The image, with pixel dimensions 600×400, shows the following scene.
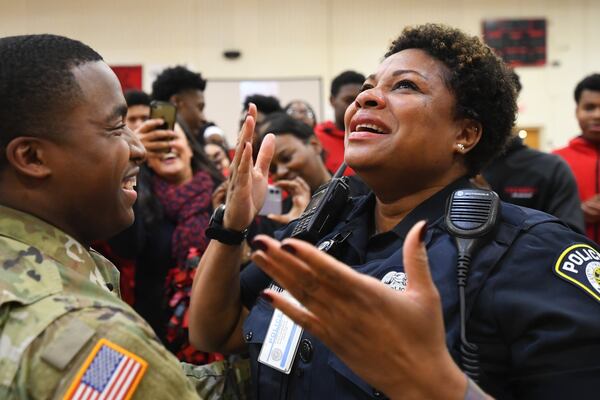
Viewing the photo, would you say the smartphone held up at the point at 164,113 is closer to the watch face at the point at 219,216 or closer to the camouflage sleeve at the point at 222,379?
the watch face at the point at 219,216

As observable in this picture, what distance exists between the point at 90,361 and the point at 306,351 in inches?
22.2

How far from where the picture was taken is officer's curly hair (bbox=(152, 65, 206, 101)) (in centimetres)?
341

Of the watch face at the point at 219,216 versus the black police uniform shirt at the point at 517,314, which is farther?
the watch face at the point at 219,216

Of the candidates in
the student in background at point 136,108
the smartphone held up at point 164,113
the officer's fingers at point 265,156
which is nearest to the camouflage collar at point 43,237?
the officer's fingers at point 265,156

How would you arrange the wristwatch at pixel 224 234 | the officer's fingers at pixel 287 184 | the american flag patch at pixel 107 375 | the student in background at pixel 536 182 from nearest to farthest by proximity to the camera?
1. the american flag patch at pixel 107 375
2. the wristwatch at pixel 224 234
3. the officer's fingers at pixel 287 184
4. the student in background at pixel 536 182

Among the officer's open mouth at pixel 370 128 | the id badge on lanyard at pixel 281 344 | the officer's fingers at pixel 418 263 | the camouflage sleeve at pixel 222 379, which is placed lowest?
the camouflage sleeve at pixel 222 379

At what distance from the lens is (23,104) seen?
2.95ft

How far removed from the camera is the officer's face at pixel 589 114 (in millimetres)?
3143

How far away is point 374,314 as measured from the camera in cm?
78

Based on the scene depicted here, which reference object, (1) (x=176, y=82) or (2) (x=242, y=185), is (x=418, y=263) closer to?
(2) (x=242, y=185)

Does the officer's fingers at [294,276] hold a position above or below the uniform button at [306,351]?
above

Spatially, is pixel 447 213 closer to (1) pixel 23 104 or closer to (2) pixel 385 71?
(2) pixel 385 71

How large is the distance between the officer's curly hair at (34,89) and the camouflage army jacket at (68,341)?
0.57 ft

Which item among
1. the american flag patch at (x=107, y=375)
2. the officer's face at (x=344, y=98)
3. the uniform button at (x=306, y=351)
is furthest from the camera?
the officer's face at (x=344, y=98)
